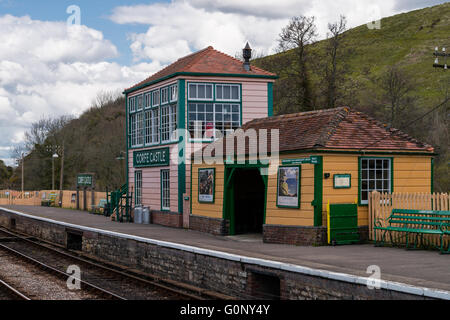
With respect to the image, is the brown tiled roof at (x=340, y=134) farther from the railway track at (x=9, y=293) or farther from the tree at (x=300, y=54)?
the tree at (x=300, y=54)

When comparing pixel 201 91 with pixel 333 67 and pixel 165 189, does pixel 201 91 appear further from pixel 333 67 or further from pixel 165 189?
pixel 333 67

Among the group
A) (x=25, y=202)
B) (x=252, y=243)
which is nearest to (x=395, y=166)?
(x=252, y=243)

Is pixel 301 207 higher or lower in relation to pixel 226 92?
lower

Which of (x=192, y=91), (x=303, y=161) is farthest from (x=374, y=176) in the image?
(x=192, y=91)

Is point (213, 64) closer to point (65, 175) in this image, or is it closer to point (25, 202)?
point (25, 202)

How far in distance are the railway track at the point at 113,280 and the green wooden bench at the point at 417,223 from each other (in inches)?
193

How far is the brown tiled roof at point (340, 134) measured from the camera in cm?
1552

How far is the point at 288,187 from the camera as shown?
1592 cm

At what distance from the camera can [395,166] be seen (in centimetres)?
1633

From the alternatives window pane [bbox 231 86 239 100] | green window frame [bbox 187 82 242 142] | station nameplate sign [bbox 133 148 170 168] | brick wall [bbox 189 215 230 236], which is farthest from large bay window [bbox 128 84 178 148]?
brick wall [bbox 189 215 230 236]

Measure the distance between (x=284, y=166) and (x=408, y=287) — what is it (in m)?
8.23

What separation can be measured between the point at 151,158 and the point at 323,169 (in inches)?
433

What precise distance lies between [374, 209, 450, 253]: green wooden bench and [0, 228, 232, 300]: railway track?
16.1 ft

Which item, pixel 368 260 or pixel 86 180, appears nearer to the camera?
pixel 368 260
